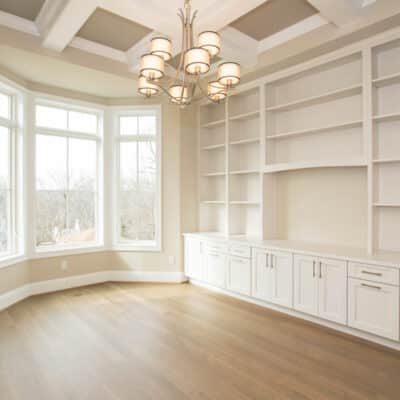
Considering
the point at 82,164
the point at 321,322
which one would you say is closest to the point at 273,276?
the point at 321,322

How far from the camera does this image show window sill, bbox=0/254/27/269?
3830mm

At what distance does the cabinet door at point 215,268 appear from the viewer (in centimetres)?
430

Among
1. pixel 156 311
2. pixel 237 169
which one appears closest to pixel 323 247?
pixel 237 169

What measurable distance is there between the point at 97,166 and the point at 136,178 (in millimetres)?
646

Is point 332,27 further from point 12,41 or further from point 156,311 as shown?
point 156,311

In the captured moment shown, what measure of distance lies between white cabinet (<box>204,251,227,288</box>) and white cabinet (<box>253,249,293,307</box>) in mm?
551

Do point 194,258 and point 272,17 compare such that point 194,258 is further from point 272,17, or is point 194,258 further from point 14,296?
point 272,17

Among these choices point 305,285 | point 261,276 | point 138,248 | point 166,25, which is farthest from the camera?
point 138,248

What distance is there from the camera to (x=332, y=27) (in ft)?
10.2

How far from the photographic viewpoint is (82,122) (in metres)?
4.90

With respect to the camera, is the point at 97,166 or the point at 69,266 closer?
the point at 69,266

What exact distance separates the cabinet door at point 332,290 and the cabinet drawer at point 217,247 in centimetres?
137

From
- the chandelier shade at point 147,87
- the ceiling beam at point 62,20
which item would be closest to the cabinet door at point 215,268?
the chandelier shade at point 147,87

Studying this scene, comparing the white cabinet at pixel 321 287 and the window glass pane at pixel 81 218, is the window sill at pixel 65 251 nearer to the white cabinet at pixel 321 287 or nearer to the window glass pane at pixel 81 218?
the window glass pane at pixel 81 218
